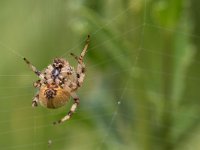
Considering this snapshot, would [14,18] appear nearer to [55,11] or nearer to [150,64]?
[55,11]

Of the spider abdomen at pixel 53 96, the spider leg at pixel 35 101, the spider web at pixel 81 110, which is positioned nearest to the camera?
the spider web at pixel 81 110

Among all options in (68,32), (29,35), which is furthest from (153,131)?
(29,35)

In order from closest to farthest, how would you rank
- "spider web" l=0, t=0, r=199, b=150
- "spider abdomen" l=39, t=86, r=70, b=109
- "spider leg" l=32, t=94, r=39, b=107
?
"spider web" l=0, t=0, r=199, b=150 < "spider abdomen" l=39, t=86, r=70, b=109 < "spider leg" l=32, t=94, r=39, b=107

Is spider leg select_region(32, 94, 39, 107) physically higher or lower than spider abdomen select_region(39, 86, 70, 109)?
higher

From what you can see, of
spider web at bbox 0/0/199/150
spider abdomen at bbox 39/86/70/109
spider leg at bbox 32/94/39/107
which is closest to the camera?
spider web at bbox 0/0/199/150

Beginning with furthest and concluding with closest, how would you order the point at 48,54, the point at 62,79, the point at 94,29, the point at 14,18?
the point at 14,18 < the point at 48,54 < the point at 62,79 < the point at 94,29

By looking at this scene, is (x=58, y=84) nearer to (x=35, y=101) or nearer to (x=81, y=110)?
(x=35, y=101)
